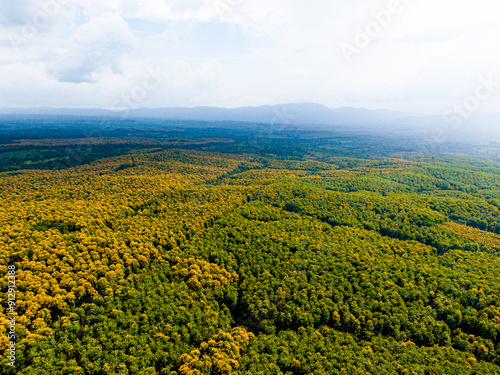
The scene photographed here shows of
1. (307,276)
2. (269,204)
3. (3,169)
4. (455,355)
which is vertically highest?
(3,169)

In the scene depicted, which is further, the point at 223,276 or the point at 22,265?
the point at 223,276

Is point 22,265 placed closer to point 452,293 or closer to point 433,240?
point 452,293

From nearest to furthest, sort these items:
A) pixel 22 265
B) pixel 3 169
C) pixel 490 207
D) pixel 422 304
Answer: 1. pixel 22 265
2. pixel 422 304
3. pixel 490 207
4. pixel 3 169

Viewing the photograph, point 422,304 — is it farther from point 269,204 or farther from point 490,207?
point 490,207

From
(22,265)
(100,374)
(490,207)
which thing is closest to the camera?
(100,374)

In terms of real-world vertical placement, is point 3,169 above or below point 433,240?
above

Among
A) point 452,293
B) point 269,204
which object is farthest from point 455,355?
point 269,204
